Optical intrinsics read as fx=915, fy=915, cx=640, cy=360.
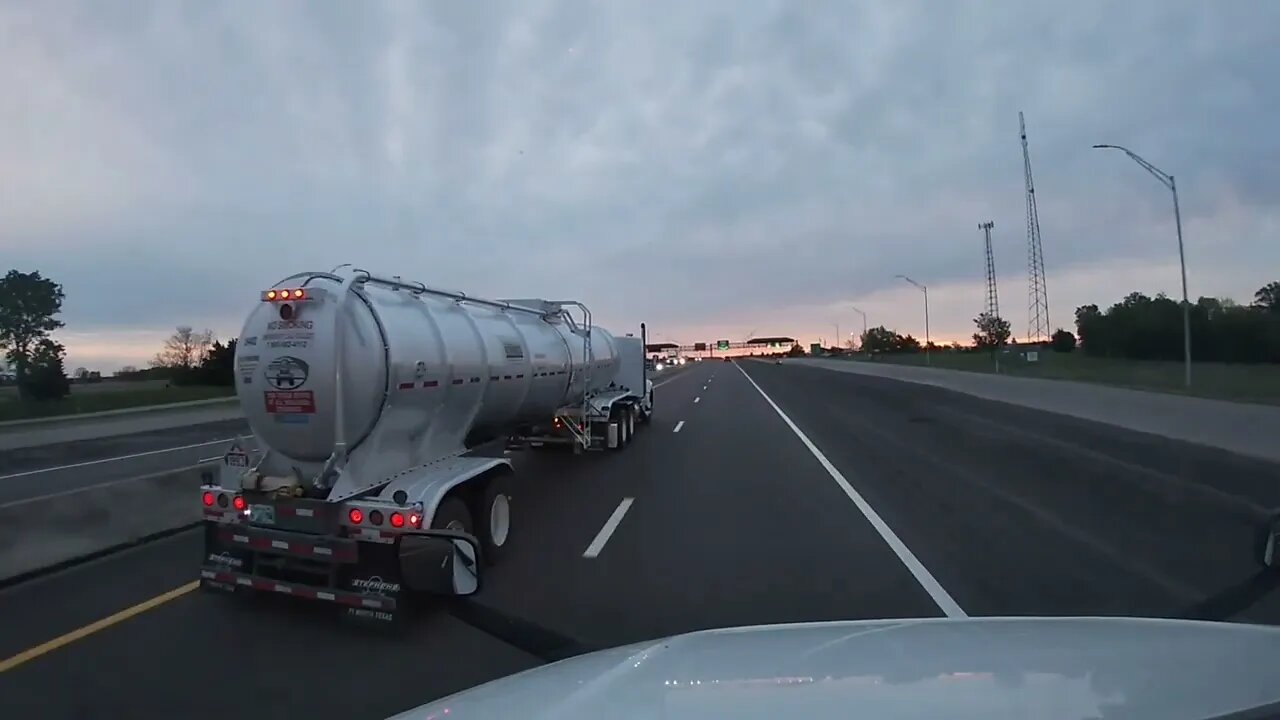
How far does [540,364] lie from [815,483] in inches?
181

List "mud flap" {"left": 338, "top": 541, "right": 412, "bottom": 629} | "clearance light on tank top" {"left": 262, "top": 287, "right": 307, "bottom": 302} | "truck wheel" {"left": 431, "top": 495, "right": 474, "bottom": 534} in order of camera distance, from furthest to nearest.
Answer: "clearance light on tank top" {"left": 262, "top": 287, "right": 307, "bottom": 302} < "truck wheel" {"left": 431, "top": 495, "right": 474, "bottom": 534} < "mud flap" {"left": 338, "top": 541, "right": 412, "bottom": 629}

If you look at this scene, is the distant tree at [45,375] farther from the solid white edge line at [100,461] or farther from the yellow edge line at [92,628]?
the yellow edge line at [92,628]

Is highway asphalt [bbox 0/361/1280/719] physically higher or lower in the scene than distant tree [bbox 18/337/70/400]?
lower

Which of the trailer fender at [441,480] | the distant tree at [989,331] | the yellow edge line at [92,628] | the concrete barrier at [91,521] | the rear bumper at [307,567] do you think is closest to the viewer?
the yellow edge line at [92,628]

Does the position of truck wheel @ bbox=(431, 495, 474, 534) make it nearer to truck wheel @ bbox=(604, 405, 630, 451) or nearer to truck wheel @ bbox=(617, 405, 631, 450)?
truck wheel @ bbox=(604, 405, 630, 451)

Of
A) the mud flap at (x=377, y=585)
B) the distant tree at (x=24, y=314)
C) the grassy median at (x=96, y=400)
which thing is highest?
the distant tree at (x=24, y=314)

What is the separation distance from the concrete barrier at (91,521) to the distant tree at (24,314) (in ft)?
109

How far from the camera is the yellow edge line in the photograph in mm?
6271

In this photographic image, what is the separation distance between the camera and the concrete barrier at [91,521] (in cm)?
867

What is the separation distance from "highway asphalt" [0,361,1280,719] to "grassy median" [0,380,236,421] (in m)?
20.7

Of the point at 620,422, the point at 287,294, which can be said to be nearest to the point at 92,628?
the point at 287,294

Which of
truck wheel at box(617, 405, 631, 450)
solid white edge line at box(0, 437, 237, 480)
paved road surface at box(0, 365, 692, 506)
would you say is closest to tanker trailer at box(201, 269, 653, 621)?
paved road surface at box(0, 365, 692, 506)

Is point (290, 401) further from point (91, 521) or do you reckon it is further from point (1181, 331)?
point (1181, 331)

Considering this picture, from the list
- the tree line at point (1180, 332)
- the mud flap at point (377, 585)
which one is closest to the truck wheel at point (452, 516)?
the mud flap at point (377, 585)
